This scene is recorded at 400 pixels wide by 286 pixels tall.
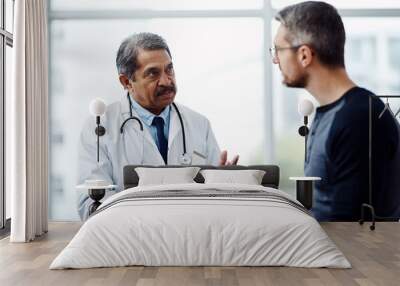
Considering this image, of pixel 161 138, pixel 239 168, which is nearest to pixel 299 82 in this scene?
pixel 239 168

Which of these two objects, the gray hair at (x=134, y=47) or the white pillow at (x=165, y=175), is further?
the gray hair at (x=134, y=47)

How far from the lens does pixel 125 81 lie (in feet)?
24.1

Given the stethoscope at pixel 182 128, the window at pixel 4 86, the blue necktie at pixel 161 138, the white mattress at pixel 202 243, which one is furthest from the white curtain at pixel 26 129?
the white mattress at pixel 202 243

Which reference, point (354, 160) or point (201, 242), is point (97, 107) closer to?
point (354, 160)

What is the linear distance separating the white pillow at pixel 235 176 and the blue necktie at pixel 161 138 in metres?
0.57

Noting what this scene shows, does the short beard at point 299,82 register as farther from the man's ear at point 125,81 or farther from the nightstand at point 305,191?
the man's ear at point 125,81

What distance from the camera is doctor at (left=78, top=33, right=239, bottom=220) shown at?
7199 millimetres

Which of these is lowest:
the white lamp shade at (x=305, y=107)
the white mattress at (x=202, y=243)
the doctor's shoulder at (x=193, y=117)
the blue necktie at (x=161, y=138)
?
the white mattress at (x=202, y=243)

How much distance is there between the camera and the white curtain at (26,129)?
585 cm

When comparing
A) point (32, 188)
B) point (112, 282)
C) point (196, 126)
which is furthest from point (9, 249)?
point (196, 126)

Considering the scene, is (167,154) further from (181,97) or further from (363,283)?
(363,283)

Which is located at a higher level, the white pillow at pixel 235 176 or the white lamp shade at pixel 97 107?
the white lamp shade at pixel 97 107

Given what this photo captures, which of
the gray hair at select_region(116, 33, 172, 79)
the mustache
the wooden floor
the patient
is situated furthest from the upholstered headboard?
the wooden floor

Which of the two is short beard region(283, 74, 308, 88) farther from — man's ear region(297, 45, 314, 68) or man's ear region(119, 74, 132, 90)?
man's ear region(119, 74, 132, 90)
